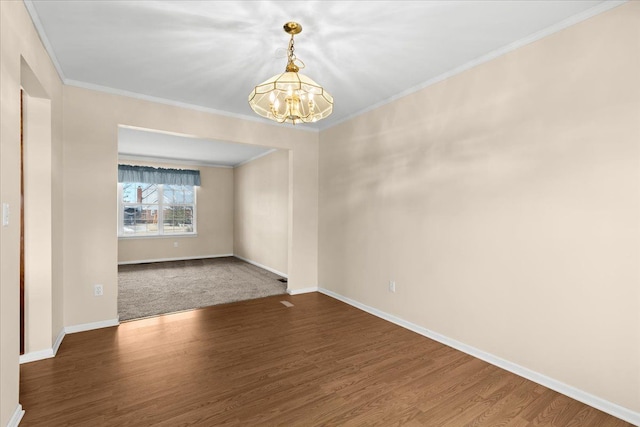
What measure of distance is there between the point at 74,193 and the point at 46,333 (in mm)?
1340

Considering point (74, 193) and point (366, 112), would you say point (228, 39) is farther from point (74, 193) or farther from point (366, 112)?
point (74, 193)

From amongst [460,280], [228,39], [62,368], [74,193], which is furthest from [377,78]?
[62,368]

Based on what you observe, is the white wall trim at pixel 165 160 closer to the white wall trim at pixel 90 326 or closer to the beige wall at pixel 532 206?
the white wall trim at pixel 90 326

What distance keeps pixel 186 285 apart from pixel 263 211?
227 cm

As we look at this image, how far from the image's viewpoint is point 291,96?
6.54 feet

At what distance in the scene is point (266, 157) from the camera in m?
6.52

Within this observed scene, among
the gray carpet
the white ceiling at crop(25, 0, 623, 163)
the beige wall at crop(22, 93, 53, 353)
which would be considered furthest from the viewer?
the gray carpet

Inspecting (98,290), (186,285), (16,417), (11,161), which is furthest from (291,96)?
(186,285)

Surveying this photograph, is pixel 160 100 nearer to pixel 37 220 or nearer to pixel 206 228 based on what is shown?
pixel 37 220

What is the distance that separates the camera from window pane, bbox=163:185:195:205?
7598 millimetres

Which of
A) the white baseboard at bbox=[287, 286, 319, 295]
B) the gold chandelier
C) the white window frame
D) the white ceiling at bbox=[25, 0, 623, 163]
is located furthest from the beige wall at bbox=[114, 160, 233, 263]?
the gold chandelier

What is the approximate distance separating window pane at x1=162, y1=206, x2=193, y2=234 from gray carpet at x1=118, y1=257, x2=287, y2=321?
98 cm

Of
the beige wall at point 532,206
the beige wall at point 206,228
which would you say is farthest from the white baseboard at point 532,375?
the beige wall at point 206,228

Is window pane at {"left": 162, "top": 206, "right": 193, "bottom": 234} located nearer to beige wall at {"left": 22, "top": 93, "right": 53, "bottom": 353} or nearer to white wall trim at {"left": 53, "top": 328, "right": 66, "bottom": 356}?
white wall trim at {"left": 53, "top": 328, "right": 66, "bottom": 356}
